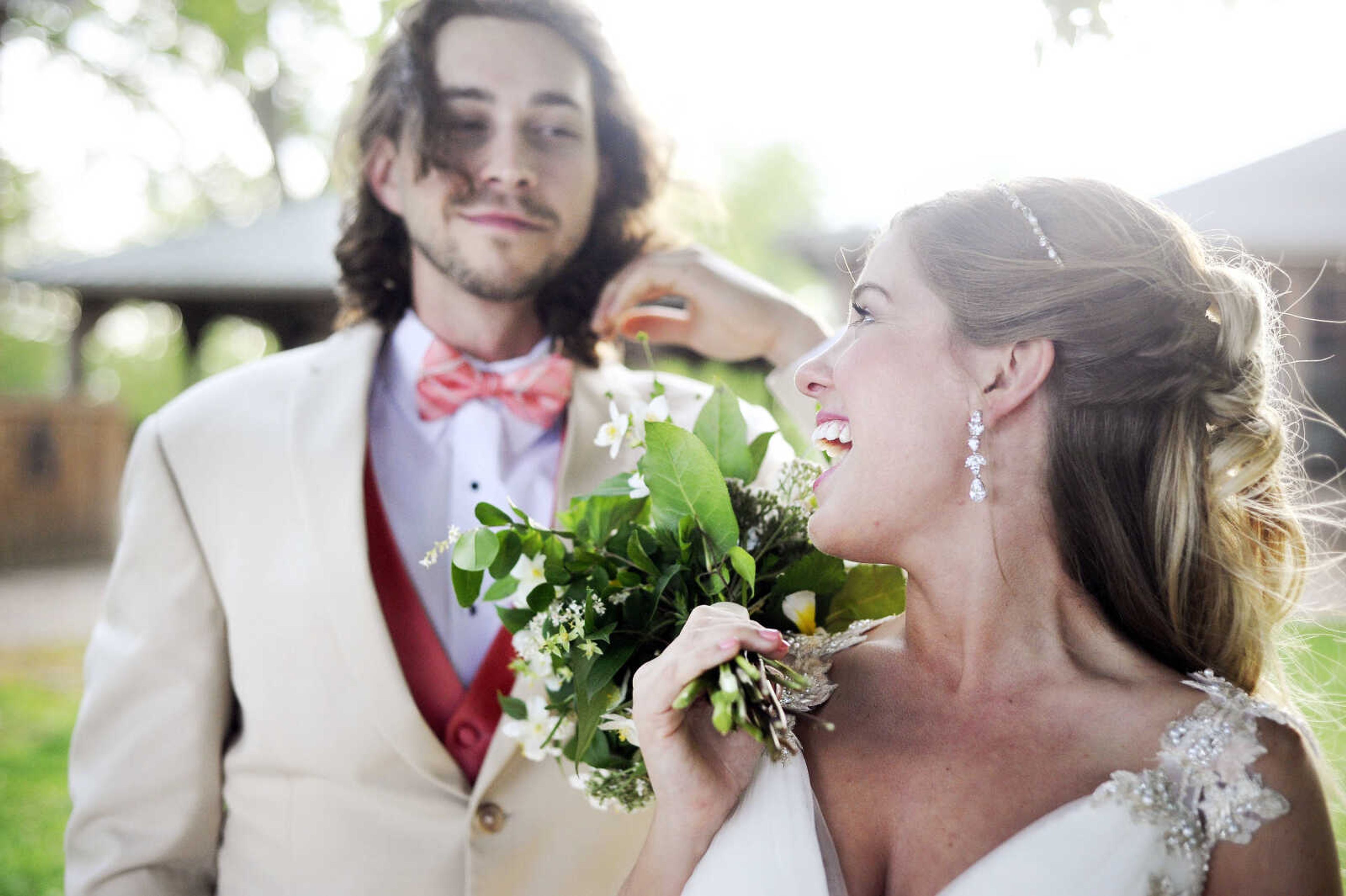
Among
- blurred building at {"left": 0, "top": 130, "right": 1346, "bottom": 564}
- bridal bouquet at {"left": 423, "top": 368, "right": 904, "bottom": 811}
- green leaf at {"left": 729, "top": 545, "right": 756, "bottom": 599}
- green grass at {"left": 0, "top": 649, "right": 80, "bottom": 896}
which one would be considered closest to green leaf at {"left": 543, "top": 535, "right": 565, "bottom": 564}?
bridal bouquet at {"left": 423, "top": 368, "right": 904, "bottom": 811}

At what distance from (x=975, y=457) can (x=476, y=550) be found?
78 centimetres

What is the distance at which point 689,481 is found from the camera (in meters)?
1.63

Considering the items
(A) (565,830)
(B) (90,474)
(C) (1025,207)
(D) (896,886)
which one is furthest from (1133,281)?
(B) (90,474)

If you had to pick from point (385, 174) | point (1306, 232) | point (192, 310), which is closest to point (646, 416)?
point (385, 174)

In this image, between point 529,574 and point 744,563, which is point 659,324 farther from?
point 744,563

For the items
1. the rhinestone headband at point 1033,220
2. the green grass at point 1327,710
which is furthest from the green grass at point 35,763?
the green grass at point 1327,710

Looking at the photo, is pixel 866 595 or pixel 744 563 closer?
pixel 744 563

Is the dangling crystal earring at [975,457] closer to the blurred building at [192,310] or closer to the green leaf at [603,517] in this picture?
the green leaf at [603,517]

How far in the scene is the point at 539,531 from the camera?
5.94 feet

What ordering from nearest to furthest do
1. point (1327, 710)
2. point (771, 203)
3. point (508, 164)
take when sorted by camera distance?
1. point (508, 164)
2. point (1327, 710)
3. point (771, 203)

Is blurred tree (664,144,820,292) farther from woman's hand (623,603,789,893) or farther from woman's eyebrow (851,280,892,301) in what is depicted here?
woman's hand (623,603,789,893)

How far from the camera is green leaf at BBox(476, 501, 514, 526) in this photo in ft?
5.66

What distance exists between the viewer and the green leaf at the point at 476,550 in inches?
66.1

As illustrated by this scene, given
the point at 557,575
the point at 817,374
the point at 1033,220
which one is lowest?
the point at 557,575
